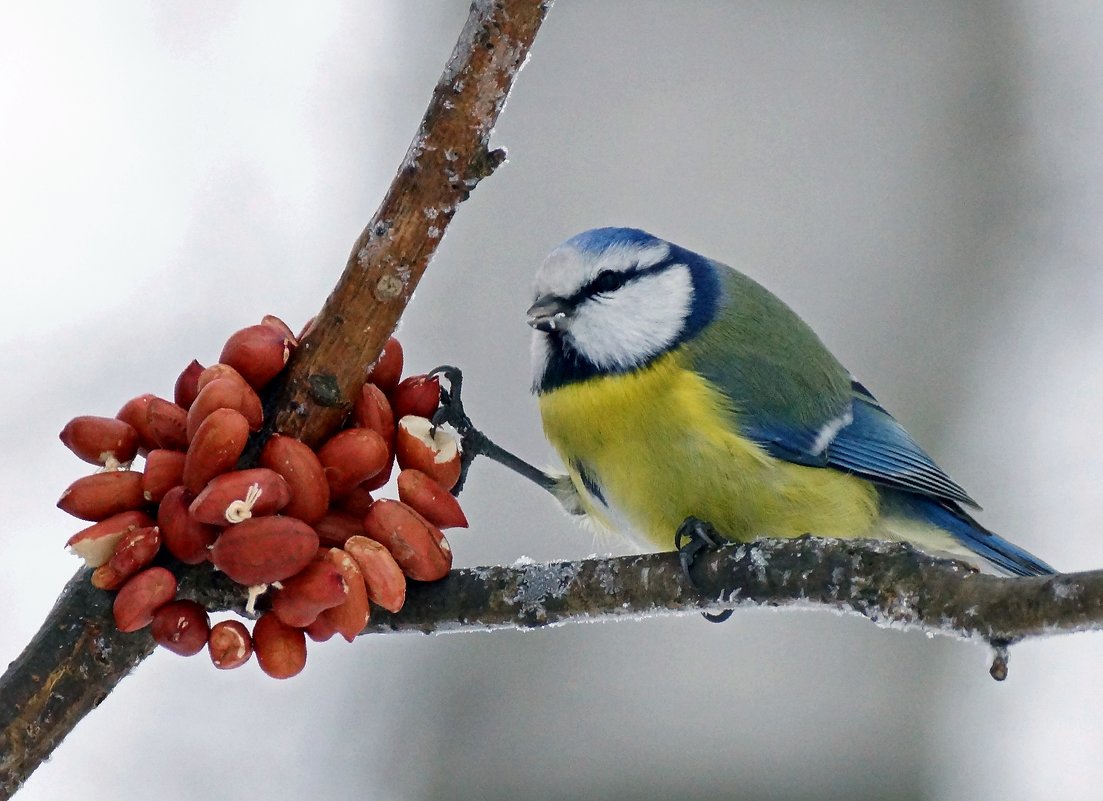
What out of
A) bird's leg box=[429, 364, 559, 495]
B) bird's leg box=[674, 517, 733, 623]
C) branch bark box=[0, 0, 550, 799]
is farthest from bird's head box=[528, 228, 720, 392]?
branch bark box=[0, 0, 550, 799]

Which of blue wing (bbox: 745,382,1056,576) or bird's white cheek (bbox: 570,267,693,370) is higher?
bird's white cheek (bbox: 570,267,693,370)

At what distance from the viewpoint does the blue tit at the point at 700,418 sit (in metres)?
1.61

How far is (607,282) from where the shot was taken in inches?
66.7

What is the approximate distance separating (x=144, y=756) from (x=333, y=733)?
0.43 meters

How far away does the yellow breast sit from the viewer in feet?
5.23

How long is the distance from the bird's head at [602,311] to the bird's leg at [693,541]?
0.26 metres

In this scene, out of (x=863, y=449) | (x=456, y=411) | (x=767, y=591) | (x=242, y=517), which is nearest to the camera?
(x=242, y=517)

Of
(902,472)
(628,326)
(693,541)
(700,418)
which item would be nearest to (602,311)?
(628,326)

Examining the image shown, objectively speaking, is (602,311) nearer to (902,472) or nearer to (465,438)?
(465,438)

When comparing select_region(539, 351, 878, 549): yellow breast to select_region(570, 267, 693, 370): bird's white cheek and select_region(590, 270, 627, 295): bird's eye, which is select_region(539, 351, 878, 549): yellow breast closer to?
select_region(570, 267, 693, 370): bird's white cheek

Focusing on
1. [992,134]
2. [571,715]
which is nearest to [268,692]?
[571,715]

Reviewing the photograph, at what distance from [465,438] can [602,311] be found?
28cm

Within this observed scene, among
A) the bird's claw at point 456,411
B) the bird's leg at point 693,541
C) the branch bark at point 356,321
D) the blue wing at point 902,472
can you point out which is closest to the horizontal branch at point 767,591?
the bird's leg at point 693,541

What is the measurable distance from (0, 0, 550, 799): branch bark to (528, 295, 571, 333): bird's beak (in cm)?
56
